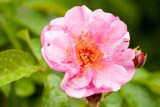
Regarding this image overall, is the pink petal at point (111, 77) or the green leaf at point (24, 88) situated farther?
the green leaf at point (24, 88)

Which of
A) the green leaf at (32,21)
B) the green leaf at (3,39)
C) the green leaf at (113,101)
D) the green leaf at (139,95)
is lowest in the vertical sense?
the green leaf at (139,95)

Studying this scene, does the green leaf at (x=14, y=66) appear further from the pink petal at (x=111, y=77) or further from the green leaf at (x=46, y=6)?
the green leaf at (x=46, y=6)

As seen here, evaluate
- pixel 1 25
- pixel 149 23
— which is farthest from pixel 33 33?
pixel 149 23

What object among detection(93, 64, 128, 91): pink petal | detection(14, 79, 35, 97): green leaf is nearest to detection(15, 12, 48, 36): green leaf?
detection(14, 79, 35, 97): green leaf

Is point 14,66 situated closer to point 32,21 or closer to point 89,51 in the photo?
point 89,51

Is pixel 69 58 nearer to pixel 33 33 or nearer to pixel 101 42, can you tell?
pixel 101 42

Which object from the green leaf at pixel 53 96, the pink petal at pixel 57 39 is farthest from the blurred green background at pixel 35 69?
the pink petal at pixel 57 39

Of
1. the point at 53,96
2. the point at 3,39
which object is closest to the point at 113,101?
the point at 53,96

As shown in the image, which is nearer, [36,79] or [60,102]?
[60,102]
